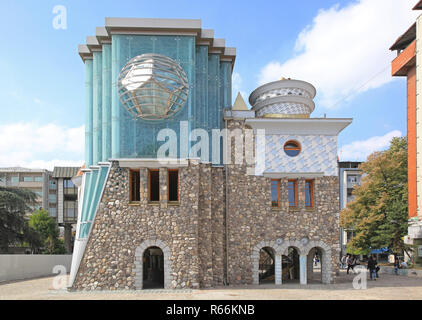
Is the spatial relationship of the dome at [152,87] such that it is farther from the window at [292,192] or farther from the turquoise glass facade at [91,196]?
the window at [292,192]

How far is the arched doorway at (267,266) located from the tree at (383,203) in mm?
9228

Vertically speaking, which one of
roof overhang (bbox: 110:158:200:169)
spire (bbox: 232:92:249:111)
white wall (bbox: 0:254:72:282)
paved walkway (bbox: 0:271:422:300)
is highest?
spire (bbox: 232:92:249:111)

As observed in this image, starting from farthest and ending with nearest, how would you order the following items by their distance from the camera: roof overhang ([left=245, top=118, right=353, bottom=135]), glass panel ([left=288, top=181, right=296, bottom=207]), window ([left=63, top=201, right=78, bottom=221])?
window ([left=63, top=201, right=78, bottom=221]) → glass panel ([left=288, top=181, right=296, bottom=207]) → roof overhang ([left=245, top=118, right=353, bottom=135])

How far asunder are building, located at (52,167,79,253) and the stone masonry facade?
112 feet

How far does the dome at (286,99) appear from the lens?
1867 cm

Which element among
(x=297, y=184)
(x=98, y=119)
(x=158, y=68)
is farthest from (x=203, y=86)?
(x=297, y=184)

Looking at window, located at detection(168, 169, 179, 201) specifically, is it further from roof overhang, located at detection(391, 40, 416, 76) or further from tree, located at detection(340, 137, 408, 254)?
roof overhang, located at detection(391, 40, 416, 76)

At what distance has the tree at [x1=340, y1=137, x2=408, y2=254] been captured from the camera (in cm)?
2520

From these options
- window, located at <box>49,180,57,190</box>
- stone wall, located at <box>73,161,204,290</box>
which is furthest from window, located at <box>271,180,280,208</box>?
window, located at <box>49,180,57,190</box>

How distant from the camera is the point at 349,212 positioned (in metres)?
28.2

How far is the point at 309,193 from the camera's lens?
18.1 metres

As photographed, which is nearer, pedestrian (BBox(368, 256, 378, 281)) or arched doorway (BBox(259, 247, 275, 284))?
arched doorway (BBox(259, 247, 275, 284))

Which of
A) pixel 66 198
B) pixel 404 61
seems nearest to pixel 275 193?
pixel 404 61

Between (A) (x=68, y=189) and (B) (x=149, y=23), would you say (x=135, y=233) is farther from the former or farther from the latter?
(A) (x=68, y=189)
